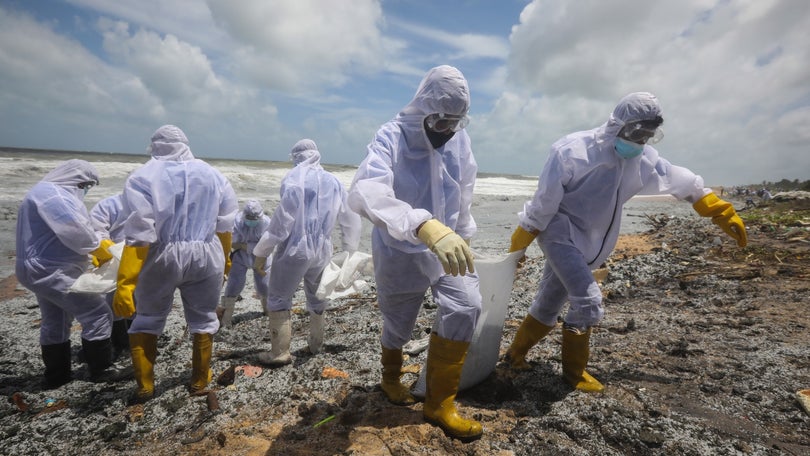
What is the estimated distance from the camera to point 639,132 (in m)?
2.84

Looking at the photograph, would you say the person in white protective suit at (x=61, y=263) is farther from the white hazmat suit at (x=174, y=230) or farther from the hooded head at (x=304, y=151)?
the hooded head at (x=304, y=151)

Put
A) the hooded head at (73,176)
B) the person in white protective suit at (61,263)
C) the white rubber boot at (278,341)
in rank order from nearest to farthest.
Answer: the person in white protective suit at (61,263) → the hooded head at (73,176) → the white rubber boot at (278,341)

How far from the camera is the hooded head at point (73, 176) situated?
12.2ft

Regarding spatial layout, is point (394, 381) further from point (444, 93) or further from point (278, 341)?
point (444, 93)

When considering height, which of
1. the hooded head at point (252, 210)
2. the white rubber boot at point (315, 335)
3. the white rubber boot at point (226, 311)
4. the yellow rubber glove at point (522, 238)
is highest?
the yellow rubber glove at point (522, 238)

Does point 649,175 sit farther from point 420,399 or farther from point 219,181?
point 219,181

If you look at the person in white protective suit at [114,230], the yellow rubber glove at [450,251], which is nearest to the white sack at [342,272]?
the person in white protective suit at [114,230]

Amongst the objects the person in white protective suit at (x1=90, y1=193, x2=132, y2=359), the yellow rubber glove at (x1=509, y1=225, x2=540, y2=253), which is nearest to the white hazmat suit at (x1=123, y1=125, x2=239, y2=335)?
the person in white protective suit at (x1=90, y1=193, x2=132, y2=359)

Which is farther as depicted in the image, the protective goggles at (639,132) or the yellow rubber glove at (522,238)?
the yellow rubber glove at (522,238)

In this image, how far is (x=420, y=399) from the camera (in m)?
2.86

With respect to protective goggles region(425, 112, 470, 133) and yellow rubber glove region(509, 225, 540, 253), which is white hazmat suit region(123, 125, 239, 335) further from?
yellow rubber glove region(509, 225, 540, 253)

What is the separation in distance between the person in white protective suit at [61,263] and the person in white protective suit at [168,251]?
0.87 meters

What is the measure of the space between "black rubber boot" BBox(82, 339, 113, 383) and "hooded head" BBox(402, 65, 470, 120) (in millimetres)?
3497

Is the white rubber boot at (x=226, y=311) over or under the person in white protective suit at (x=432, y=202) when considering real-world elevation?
under
